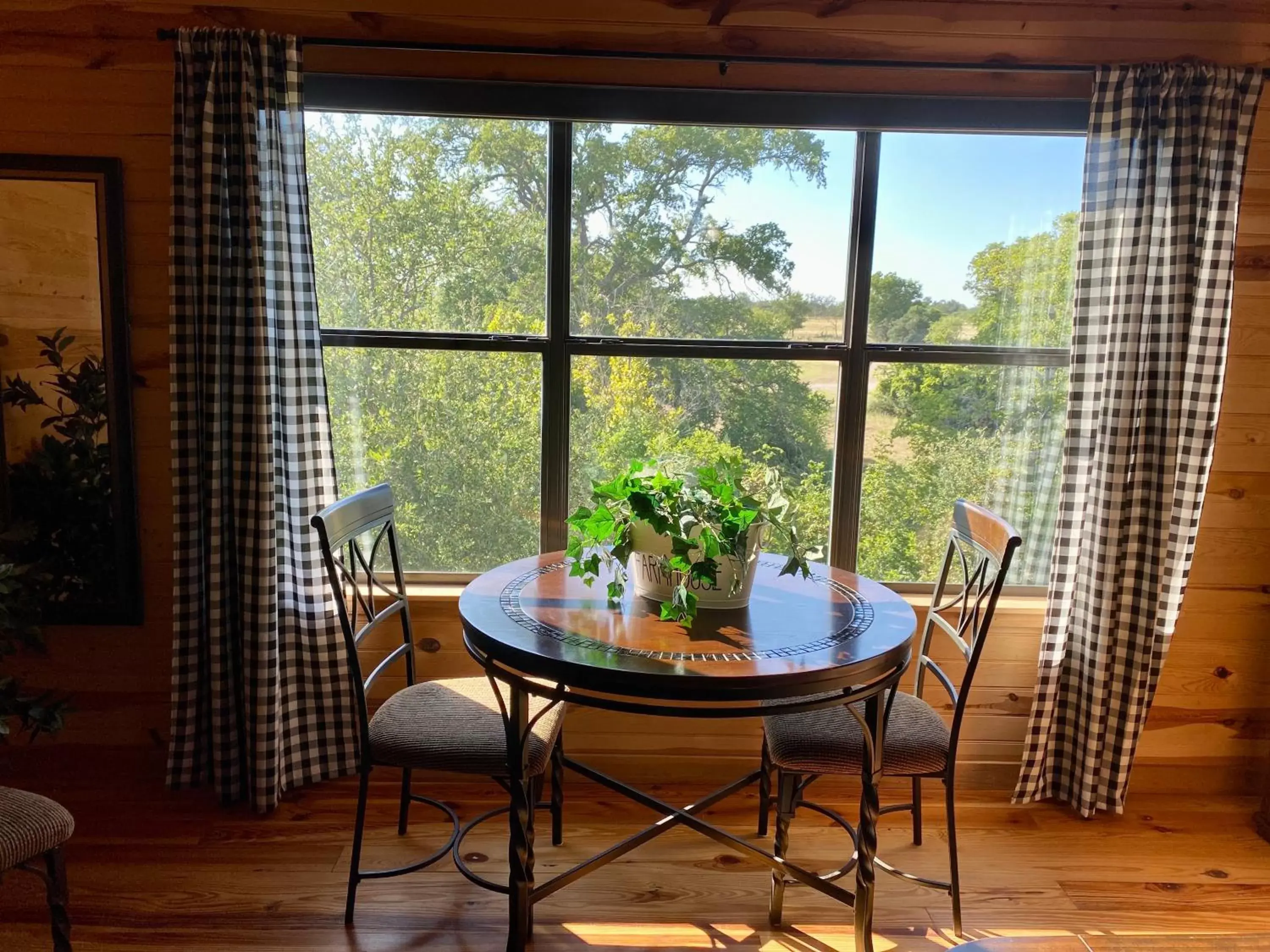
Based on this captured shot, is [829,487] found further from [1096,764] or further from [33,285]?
[33,285]

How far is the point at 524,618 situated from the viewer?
173cm

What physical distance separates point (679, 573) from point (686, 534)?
0.11 meters

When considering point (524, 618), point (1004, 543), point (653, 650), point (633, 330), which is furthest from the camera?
point (633, 330)

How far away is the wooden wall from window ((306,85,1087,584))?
0.15 m

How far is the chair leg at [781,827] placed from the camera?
6.40 feet

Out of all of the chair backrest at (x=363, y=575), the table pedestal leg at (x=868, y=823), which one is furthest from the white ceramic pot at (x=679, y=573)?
the chair backrest at (x=363, y=575)

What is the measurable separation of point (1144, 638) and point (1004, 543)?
844mm

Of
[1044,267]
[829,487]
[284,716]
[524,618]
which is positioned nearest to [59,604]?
[284,716]

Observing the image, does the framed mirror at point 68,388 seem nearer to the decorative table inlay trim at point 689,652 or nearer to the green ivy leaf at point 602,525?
the decorative table inlay trim at point 689,652

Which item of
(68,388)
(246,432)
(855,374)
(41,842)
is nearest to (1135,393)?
(855,374)

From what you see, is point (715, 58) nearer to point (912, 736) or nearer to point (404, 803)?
point (912, 736)

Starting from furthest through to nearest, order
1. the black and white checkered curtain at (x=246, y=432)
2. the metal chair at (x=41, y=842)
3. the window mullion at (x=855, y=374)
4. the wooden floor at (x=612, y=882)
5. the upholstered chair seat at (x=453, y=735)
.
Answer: the window mullion at (x=855, y=374)
the black and white checkered curtain at (x=246, y=432)
the wooden floor at (x=612, y=882)
the upholstered chair seat at (x=453, y=735)
the metal chair at (x=41, y=842)

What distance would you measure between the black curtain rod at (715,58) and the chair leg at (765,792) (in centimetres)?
175

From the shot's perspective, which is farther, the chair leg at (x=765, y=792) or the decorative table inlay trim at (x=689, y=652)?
the chair leg at (x=765, y=792)
